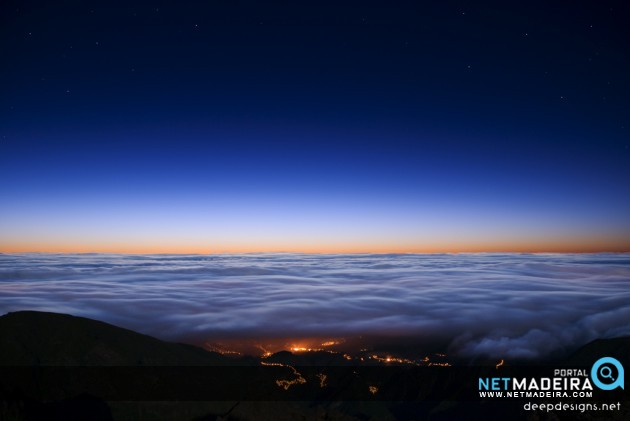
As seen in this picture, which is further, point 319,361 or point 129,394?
point 319,361

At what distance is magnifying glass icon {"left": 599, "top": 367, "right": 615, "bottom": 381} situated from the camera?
15.0 metres

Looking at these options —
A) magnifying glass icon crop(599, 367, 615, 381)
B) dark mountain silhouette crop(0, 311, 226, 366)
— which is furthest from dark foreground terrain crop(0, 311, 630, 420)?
magnifying glass icon crop(599, 367, 615, 381)

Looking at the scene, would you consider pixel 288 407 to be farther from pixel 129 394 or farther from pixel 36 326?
pixel 36 326

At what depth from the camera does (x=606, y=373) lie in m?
15.6

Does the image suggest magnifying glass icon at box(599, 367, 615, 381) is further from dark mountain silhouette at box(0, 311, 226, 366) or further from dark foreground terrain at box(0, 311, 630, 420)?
dark mountain silhouette at box(0, 311, 226, 366)

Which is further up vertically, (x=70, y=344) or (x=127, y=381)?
(x=70, y=344)

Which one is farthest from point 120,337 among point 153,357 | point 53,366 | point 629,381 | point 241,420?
point 629,381

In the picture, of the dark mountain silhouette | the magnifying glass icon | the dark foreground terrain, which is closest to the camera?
the magnifying glass icon

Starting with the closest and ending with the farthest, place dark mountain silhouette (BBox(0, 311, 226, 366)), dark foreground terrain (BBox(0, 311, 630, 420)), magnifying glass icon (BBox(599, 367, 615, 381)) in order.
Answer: magnifying glass icon (BBox(599, 367, 615, 381)) → dark foreground terrain (BBox(0, 311, 630, 420)) → dark mountain silhouette (BBox(0, 311, 226, 366))

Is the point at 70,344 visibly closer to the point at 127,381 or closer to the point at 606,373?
the point at 127,381

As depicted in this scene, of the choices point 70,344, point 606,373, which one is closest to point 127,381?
point 70,344

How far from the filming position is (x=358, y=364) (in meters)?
68.6

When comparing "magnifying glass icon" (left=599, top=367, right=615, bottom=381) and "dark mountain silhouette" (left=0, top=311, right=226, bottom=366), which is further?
"dark mountain silhouette" (left=0, top=311, right=226, bottom=366)

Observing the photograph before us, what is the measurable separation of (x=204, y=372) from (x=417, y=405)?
6620 cm
